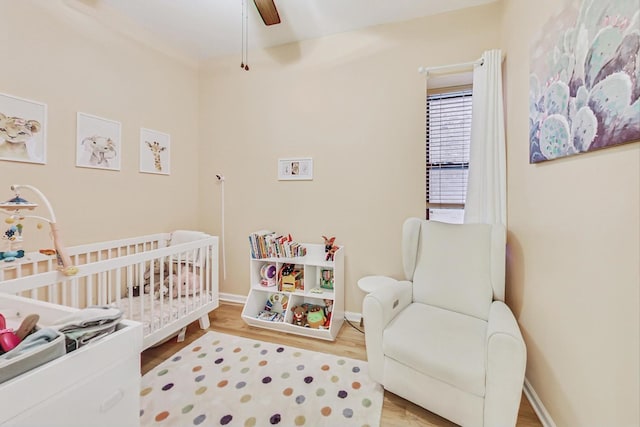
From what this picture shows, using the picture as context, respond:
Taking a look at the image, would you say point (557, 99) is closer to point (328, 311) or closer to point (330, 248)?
point (330, 248)

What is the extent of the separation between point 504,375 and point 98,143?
3045mm

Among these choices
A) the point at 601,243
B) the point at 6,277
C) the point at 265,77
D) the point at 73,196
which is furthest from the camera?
the point at 265,77

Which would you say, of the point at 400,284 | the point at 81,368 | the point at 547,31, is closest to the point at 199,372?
the point at 81,368

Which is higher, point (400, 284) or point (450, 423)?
point (400, 284)

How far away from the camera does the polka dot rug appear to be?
4.54ft

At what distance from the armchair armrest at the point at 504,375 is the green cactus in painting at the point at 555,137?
0.86 meters

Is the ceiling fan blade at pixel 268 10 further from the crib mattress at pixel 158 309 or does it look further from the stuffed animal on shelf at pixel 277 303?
the stuffed animal on shelf at pixel 277 303

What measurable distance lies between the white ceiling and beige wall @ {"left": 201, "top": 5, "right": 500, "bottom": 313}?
0.10 m

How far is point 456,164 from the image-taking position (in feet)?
7.63

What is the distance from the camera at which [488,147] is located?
1912 mm

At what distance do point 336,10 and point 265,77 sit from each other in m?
0.94

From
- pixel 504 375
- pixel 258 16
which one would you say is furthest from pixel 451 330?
pixel 258 16

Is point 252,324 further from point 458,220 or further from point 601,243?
point 601,243

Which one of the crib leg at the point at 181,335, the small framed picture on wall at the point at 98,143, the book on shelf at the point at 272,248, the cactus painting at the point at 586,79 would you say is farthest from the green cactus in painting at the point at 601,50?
the small framed picture on wall at the point at 98,143
